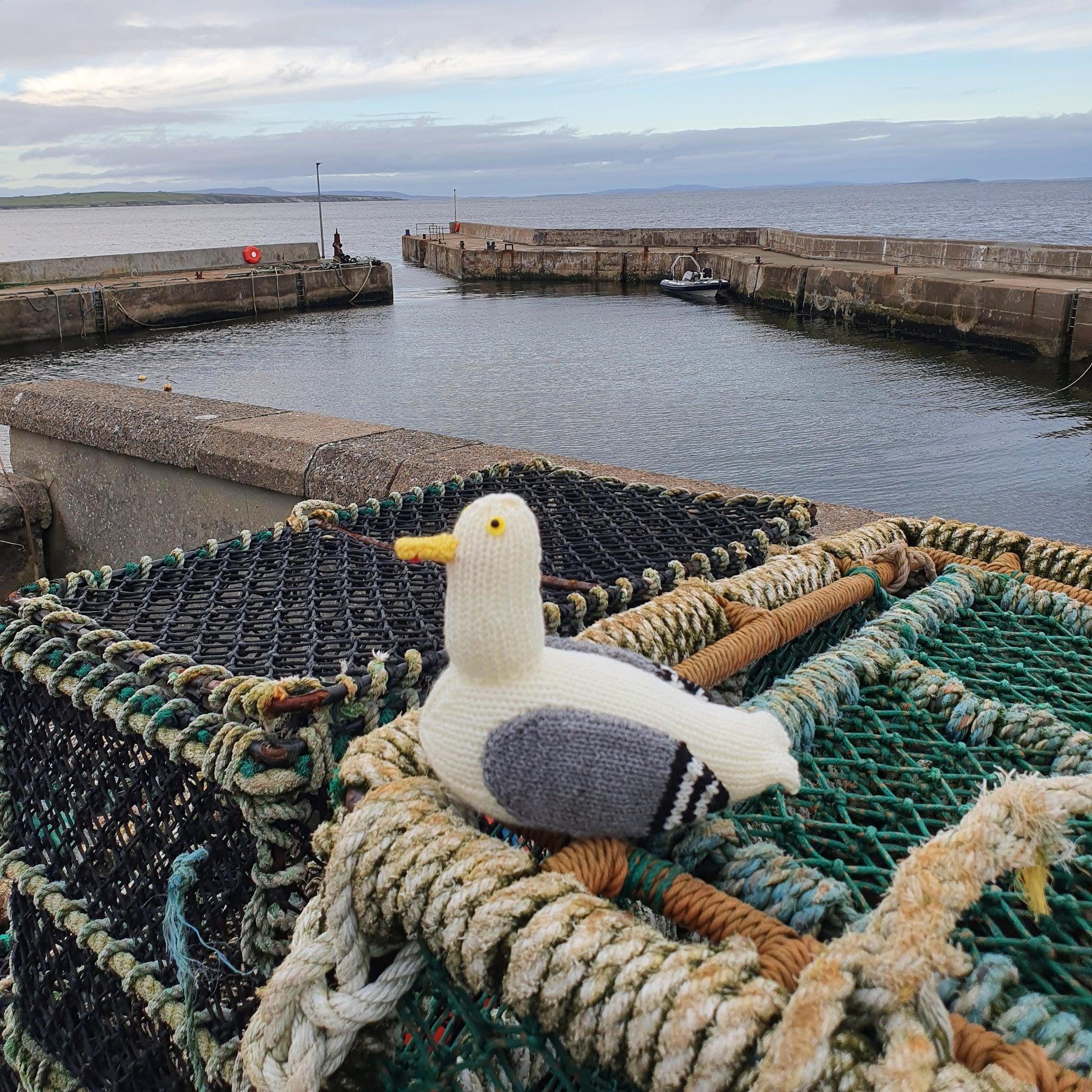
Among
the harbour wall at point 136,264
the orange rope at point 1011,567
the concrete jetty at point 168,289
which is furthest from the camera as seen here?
the harbour wall at point 136,264

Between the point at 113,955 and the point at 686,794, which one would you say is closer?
the point at 686,794

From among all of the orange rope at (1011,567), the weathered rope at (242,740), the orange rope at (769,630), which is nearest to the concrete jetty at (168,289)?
the weathered rope at (242,740)

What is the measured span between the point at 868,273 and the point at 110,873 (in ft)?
107

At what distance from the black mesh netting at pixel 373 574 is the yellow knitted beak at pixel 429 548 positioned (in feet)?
1.65

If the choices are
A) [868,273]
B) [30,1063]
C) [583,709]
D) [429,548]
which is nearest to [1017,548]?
[583,709]

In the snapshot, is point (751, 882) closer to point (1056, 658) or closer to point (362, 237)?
point (1056, 658)

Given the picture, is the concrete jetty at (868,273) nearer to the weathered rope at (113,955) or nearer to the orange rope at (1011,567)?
the orange rope at (1011,567)

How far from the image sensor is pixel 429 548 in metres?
1.19

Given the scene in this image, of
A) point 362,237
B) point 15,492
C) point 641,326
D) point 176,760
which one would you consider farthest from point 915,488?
point 362,237

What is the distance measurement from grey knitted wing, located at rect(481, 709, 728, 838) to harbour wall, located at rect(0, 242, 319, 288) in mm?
36970

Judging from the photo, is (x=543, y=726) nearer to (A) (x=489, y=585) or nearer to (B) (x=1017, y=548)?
(A) (x=489, y=585)

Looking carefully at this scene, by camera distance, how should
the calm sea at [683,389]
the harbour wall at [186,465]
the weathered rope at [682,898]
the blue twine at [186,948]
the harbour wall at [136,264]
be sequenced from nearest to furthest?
the weathered rope at [682,898]
the blue twine at [186,948]
the harbour wall at [186,465]
the calm sea at [683,389]
the harbour wall at [136,264]

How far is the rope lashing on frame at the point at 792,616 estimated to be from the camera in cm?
167

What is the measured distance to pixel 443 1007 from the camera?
1.23 meters
